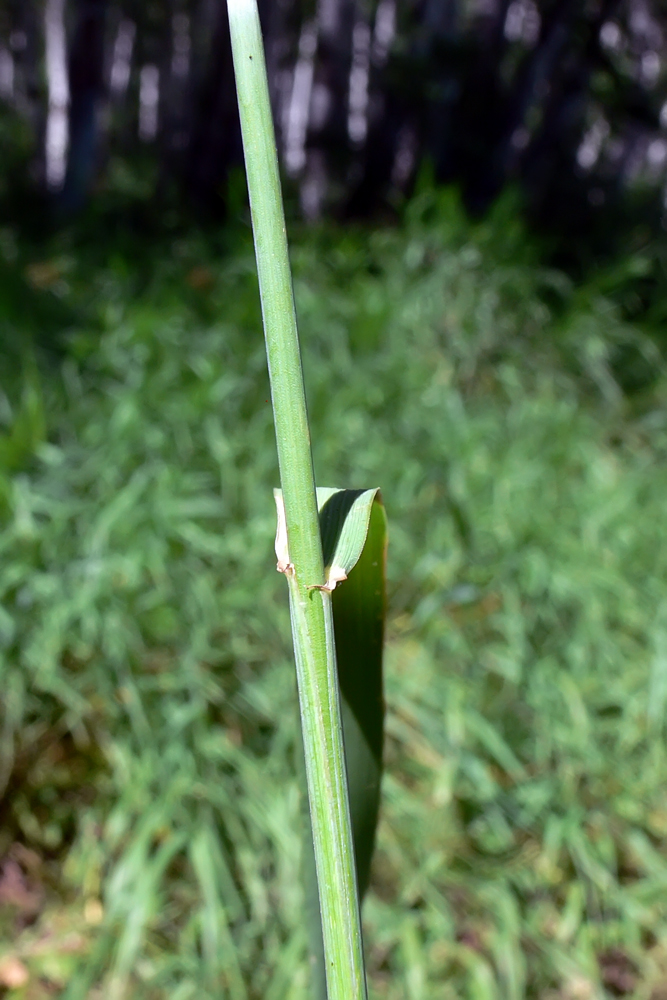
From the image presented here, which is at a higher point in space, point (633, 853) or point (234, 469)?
point (234, 469)

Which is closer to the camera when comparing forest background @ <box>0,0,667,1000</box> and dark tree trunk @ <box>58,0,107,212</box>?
forest background @ <box>0,0,667,1000</box>

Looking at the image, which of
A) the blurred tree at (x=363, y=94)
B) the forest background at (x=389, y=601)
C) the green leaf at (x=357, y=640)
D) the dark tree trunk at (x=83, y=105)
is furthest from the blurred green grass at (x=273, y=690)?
the blurred tree at (x=363, y=94)

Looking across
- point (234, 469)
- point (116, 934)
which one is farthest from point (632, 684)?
point (116, 934)

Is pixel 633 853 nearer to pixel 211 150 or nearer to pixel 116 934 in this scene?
pixel 116 934

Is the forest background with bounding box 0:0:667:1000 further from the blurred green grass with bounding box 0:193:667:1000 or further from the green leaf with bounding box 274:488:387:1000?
the green leaf with bounding box 274:488:387:1000

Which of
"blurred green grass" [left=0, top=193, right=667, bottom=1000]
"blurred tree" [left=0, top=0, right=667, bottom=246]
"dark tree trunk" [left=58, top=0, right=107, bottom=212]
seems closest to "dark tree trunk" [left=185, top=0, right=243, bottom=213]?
"blurred tree" [left=0, top=0, right=667, bottom=246]

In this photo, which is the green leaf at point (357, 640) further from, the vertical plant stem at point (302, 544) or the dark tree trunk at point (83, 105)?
the dark tree trunk at point (83, 105)
